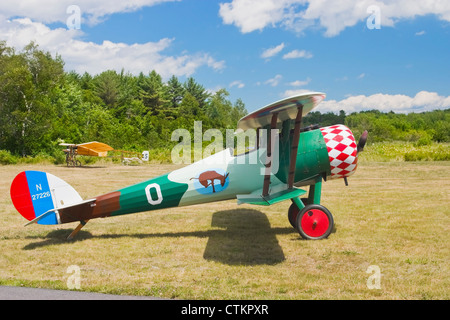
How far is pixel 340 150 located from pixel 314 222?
5.32ft

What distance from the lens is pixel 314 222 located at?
7641 millimetres

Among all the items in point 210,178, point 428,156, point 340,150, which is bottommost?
point 428,156

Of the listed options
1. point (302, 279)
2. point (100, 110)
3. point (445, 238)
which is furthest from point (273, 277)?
point (100, 110)

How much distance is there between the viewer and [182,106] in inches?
2616

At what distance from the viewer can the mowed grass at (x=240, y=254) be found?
16.9ft

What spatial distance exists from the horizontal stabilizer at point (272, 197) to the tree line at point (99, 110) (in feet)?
85.7

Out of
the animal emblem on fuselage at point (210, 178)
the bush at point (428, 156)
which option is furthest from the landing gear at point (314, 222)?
the bush at point (428, 156)

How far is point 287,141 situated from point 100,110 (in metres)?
55.1

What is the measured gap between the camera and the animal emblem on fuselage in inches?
314

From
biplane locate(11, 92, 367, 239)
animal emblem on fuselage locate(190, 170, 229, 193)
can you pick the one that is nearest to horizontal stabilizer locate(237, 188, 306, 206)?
biplane locate(11, 92, 367, 239)

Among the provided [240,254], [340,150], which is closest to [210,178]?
[240,254]

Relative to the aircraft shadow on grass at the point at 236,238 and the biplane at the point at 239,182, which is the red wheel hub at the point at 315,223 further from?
the aircraft shadow on grass at the point at 236,238

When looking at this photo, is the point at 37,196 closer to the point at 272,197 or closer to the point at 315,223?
the point at 272,197
